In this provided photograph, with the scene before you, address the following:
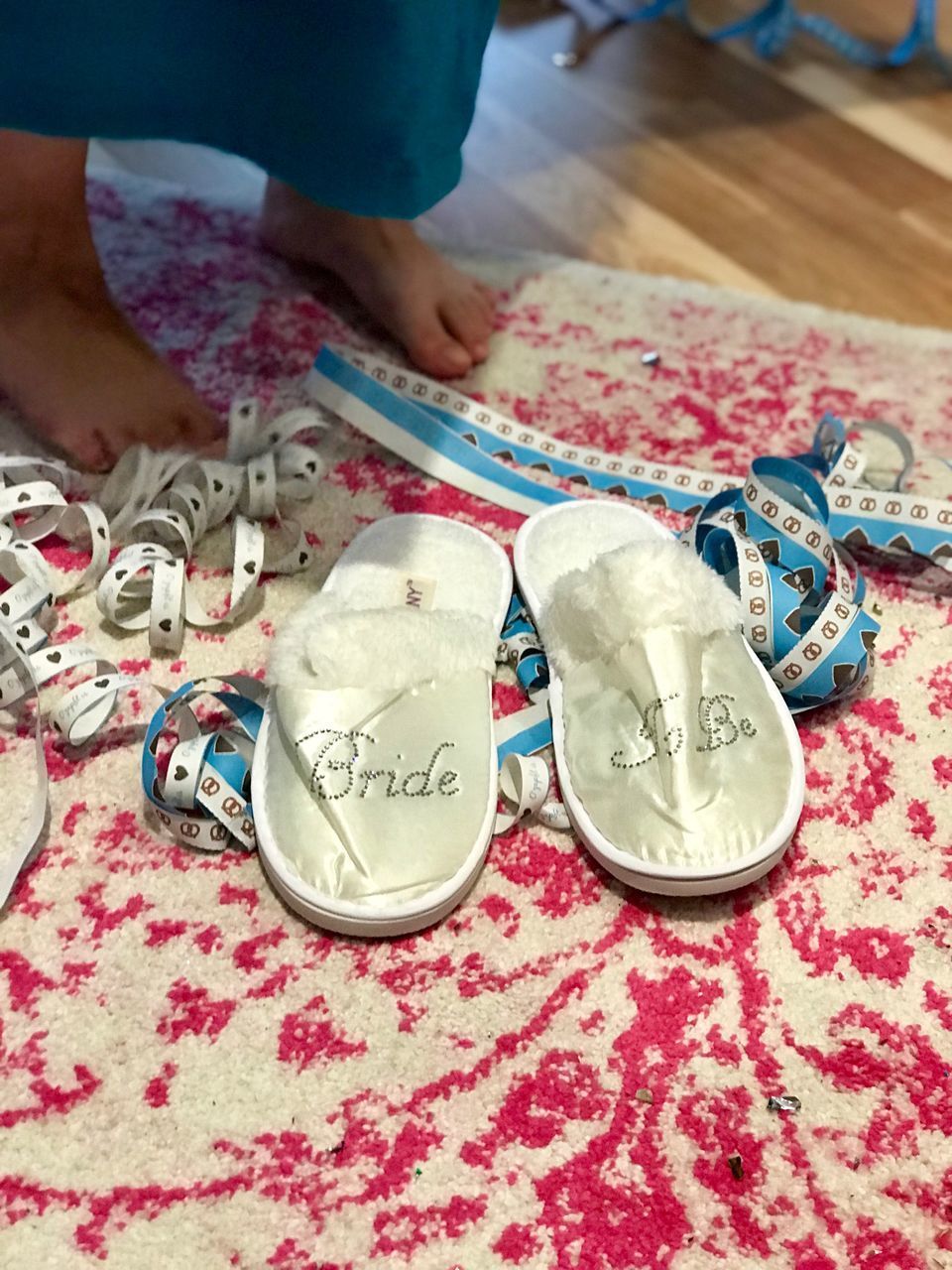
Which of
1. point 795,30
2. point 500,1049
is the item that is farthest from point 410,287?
point 795,30

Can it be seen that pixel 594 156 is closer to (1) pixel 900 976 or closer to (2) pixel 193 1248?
(1) pixel 900 976

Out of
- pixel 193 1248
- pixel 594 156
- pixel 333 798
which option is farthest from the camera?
pixel 594 156

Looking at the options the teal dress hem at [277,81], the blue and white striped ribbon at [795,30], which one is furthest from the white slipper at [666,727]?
the blue and white striped ribbon at [795,30]

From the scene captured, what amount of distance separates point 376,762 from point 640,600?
0.20 m

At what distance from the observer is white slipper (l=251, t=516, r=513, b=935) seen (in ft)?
1.96

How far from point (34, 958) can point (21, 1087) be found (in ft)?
0.24

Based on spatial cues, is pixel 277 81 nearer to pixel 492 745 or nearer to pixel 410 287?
pixel 410 287

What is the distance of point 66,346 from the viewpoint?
0.88 metres

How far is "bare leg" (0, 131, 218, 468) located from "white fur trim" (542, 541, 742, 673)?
38 cm

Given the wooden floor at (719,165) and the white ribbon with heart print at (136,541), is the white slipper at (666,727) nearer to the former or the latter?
the white ribbon with heart print at (136,541)

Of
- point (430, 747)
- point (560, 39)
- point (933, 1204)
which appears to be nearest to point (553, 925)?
point (430, 747)

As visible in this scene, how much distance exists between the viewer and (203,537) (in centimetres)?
83

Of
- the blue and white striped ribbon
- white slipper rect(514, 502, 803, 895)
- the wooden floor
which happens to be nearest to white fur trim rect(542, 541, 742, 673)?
white slipper rect(514, 502, 803, 895)

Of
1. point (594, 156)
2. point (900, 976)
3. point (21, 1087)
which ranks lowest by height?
point (21, 1087)
